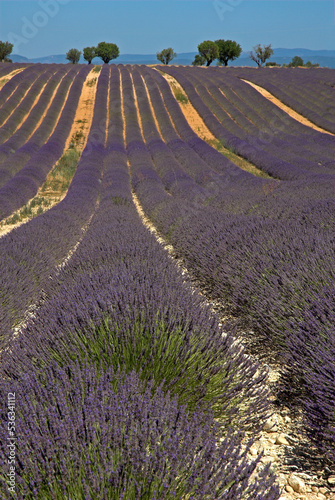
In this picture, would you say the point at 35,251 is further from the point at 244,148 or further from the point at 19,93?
the point at 19,93

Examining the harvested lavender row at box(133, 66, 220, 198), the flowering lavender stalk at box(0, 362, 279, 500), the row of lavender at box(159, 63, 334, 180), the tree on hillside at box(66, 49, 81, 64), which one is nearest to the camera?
the flowering lavender stalk at box(0, 362, 279, 500)

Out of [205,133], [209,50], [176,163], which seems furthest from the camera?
[209,50]

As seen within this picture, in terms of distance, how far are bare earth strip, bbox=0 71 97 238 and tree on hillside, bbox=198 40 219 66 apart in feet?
79.6

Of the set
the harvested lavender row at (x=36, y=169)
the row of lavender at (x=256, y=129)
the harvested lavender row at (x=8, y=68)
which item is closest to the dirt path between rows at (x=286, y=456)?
the harvested lavender row at (x=36, y=169)

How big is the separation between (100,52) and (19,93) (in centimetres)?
3338

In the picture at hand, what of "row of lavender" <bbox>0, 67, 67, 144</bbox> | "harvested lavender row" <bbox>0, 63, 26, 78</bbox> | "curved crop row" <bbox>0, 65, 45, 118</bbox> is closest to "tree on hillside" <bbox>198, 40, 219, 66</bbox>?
"harvested lavender row" <bbox>0, 63, 26, 78</bbox>

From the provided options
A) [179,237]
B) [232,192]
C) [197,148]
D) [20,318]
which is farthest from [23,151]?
[20,318]

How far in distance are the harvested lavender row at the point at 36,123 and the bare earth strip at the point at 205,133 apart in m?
7.59

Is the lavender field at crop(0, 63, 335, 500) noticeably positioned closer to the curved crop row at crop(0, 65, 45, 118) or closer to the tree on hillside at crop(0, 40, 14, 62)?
the curved crop row at crop(0, 65, 45, 118)

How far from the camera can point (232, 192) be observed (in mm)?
9531

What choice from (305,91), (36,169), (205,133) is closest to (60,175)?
(36,169)

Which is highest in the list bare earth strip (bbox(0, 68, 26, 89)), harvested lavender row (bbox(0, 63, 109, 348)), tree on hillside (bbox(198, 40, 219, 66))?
tree on hillside (bbox(198, 40, 219, 66))

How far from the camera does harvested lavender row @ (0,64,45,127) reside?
70.8 ft

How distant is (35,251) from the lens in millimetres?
5379
